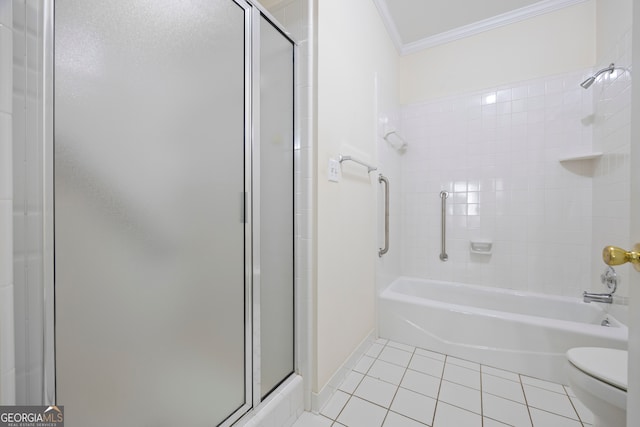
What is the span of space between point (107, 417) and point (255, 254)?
0.63m

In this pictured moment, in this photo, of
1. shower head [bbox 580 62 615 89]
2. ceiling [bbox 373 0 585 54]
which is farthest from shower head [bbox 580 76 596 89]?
ceiling [bbox 373 0 585 54]

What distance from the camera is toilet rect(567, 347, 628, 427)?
1.00 m

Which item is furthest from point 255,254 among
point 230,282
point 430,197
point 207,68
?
point 430,197

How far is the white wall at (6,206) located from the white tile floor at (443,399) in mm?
1163

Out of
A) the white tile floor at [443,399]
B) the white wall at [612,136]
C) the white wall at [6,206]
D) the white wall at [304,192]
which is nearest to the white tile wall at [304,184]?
the white wall at [304,192]

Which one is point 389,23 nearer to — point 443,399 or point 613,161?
point 613,161

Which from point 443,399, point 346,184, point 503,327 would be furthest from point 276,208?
point 503,327

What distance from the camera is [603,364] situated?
1120 mm

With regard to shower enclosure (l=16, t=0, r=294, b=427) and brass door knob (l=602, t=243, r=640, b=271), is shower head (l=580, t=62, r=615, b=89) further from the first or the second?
shower enclosure (l=16, t=0, r=294, b=427)

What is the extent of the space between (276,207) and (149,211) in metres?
0.58

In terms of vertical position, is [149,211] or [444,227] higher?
[149,211]

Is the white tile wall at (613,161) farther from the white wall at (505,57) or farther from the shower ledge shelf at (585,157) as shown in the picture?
the white wall at (505,57)

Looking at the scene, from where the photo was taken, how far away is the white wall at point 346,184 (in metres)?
1.38

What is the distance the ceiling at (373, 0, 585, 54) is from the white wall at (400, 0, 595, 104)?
0.19 feet
